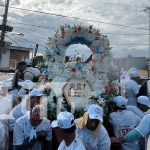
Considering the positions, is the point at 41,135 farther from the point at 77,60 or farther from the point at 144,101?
the point at 77,60

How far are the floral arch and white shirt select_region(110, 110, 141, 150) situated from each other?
1320 millimetres

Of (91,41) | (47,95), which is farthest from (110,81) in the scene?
(47,95)

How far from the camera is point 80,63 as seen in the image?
778cm

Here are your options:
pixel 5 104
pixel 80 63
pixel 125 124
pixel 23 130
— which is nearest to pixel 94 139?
pixel 23 130

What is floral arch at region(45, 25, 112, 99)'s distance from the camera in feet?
25.2

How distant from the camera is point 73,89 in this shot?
764 cm

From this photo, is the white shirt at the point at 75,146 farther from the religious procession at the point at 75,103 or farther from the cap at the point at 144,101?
the cap at the point at 144,101

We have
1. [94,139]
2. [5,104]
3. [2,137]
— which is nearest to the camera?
[94,139]

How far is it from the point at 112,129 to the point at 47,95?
1508 millimetres

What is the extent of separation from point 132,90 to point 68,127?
410 cm

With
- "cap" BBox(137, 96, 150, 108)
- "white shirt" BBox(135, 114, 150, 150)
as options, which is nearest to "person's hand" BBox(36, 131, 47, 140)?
"white shirt" BBox(135, 114, 150, 150)

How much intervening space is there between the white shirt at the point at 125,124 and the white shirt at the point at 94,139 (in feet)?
3.45

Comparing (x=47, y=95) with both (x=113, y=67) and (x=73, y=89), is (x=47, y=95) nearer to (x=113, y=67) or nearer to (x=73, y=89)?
(x=73, y=89)

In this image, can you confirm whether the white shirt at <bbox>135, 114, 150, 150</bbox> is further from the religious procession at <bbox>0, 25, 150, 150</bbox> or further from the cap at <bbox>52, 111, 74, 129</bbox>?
the cap at <bbox>52, 111, 74, 129</bbox>
